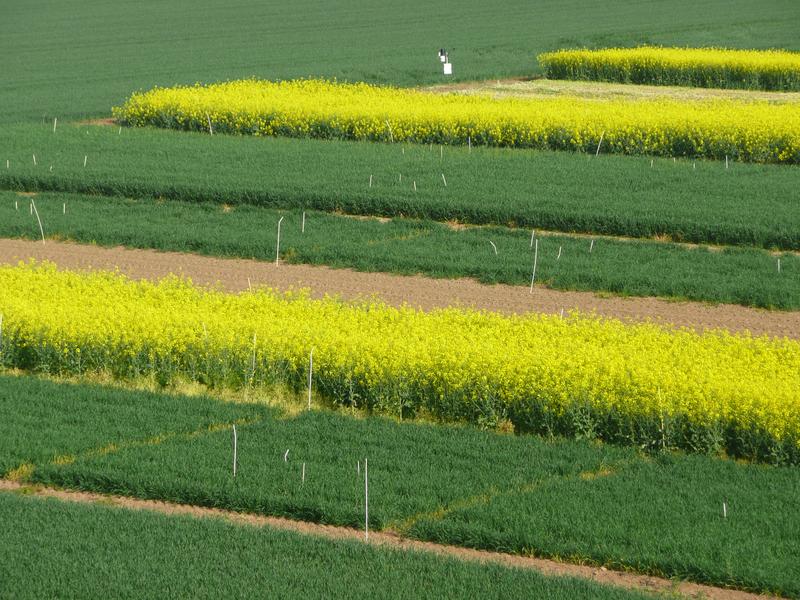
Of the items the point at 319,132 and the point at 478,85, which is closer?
the point at 319,132

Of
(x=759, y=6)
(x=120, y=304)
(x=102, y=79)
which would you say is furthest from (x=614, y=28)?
(x=120, y=304)

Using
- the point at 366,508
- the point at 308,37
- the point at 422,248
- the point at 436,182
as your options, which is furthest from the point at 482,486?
the point at 308,37

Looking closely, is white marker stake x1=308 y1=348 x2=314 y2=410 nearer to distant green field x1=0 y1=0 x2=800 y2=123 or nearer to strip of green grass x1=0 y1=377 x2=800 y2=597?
strip of green grass x1=0 y1=377 x2=800 y2=597

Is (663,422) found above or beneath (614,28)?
beneath

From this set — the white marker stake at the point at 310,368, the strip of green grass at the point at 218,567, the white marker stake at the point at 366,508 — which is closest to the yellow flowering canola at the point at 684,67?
the white marker stake at the point at 310,368

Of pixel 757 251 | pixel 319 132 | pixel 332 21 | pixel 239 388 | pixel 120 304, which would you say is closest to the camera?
pixel 239 388

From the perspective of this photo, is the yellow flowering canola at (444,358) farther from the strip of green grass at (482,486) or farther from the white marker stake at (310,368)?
the strip of green grass at (482,486)

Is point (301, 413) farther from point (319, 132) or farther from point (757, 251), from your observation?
point (319, 132)
